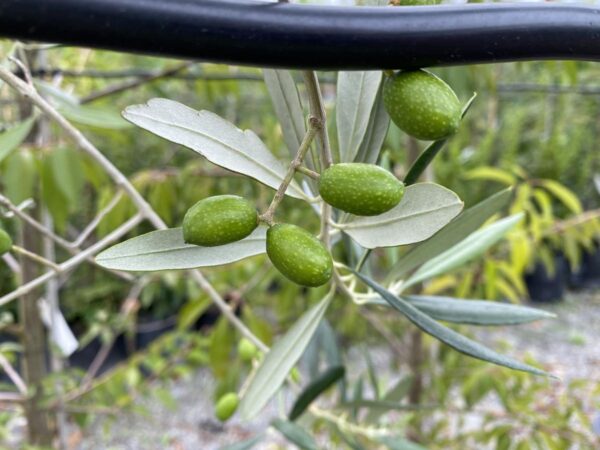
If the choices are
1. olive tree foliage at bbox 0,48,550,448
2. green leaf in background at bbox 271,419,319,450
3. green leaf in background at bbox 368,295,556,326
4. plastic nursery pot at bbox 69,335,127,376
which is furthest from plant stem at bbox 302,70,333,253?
plastic nursery pot at bbox 69,335,127,376

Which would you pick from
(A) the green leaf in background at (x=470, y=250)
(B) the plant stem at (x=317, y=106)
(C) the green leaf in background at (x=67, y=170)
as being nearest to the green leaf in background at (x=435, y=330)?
(B) the plant stem at (x=317, y=106)

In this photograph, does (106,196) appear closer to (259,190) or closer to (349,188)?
(259,190)

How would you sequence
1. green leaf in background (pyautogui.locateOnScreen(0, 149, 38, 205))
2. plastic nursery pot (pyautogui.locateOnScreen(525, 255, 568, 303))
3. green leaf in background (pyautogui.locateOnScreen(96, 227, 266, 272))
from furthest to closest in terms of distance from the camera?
1. plastic nursery pot (pyautogui.locateOnScreen(525, 255, 568, 303))
2. green leaf in background (pyautogui.locateOnScreen(0, 149, 38, 205))
3. green leaf in background (pyautogui.locateOnScreen(96, 227, 266, 272))

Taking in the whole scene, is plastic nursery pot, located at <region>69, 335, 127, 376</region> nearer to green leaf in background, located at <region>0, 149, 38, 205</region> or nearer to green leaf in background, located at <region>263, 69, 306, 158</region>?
green leaf in background, located at <region>0, 149, 38, 205</region>

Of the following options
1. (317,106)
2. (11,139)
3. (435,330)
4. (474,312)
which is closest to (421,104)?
(317,106)

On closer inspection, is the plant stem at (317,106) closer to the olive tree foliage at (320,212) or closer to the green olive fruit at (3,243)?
the olive tree foliage at (320,212)

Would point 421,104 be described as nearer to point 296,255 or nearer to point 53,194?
point 296,255

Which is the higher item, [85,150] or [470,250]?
[85,150]

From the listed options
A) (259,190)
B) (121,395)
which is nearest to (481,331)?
(259,190)
